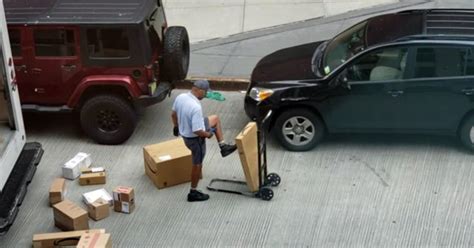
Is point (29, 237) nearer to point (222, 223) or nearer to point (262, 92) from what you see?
point (222, 223)

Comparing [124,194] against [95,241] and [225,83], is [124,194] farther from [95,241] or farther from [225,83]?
[225,83]

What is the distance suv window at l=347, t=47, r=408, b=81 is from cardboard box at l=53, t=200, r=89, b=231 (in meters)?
3.66

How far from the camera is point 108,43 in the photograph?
953 centimetres

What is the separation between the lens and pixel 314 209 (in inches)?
330

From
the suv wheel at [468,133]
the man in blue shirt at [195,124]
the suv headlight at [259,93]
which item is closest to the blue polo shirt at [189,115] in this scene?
the man in blue shirt at [195,124]

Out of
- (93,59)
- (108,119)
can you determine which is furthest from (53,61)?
(108,119)

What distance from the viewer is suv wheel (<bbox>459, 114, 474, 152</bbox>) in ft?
30.3

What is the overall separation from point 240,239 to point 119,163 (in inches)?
94.2

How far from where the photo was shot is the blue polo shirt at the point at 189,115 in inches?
317

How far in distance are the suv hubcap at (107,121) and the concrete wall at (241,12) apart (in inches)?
149

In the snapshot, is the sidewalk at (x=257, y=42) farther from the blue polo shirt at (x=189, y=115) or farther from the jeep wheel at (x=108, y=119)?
the blue polo shirt at (x=189, y=115)

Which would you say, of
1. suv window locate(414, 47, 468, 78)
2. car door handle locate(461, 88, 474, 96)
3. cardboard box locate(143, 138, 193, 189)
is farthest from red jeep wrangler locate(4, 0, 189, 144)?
car door handle locate(461, 88, 474, 96)

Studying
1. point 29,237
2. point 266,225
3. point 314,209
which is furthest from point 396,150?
point 29,237

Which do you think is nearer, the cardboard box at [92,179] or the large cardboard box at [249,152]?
the large cardboard box at [249,152]
